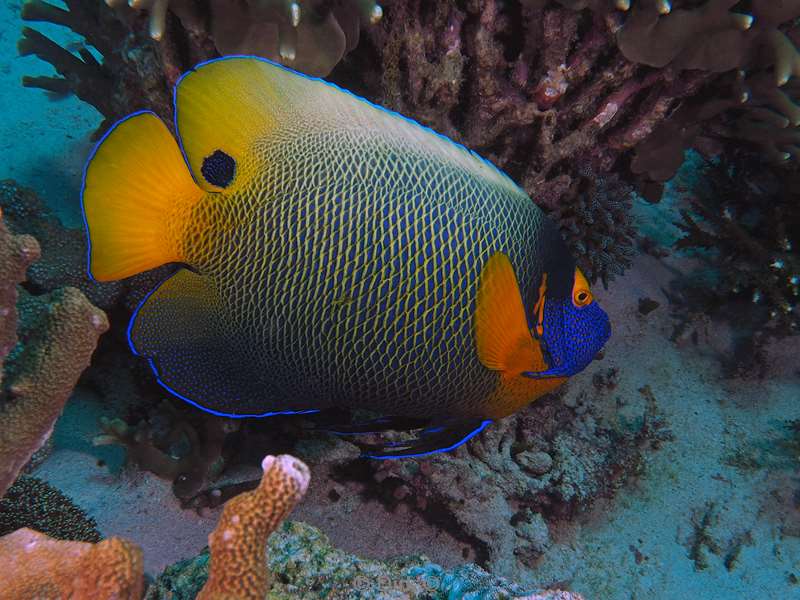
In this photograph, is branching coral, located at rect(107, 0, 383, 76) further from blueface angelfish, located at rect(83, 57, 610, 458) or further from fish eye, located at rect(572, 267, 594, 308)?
fish eye, located at rect(572, 267, 594, 308)

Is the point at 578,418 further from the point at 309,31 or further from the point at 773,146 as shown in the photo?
the point at 309,31

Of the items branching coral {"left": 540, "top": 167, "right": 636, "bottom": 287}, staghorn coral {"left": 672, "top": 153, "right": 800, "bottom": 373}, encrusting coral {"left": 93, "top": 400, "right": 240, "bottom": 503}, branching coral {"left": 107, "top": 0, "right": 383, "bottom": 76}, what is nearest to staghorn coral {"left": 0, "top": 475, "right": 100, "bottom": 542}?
encrusting coral {"left": 93, "top": 400, "right": 240, "bottom": 503}

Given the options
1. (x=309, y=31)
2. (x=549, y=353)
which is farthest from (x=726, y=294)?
(x=309, y=31)

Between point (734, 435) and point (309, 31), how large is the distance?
364 centimetres

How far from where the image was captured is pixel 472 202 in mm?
1735

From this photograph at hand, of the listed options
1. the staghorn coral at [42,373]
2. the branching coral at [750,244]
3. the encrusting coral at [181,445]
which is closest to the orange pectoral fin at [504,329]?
the staghorn coral at [42,373]

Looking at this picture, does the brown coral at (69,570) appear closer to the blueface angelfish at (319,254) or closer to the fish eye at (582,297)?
the blueface angelfish at (319,254)

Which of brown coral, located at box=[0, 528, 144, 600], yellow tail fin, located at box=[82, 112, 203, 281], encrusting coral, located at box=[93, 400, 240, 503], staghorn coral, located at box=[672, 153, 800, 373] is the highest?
staghorn coral, located at box=[672, 153, 800, 373]

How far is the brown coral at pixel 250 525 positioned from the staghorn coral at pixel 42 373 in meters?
1.01

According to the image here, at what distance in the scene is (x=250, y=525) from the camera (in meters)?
1.26

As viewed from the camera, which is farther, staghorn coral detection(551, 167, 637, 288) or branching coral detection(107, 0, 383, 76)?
staghorn coral detection(551, 167, 637, 288)

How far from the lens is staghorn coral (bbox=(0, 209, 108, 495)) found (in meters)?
1.86

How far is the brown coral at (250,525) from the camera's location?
1.26 m

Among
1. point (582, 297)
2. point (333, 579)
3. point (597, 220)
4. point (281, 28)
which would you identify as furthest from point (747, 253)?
point (333, 579)
